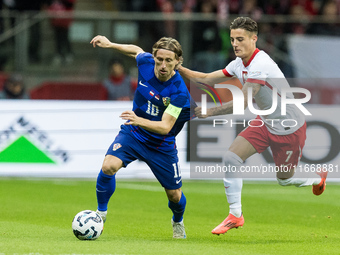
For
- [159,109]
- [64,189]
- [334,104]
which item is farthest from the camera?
[334,104]

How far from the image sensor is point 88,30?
1545 centimetres

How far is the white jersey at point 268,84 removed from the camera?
7.75m

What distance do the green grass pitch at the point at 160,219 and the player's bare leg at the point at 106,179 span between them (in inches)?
14.6

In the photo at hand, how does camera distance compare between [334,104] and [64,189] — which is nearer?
[64,189]

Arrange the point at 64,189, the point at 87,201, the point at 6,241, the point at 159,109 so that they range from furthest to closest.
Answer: the point at 64,189
the point at 87,201
the point at 159,109
the point at 6,241

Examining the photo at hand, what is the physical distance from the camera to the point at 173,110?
7352 mm

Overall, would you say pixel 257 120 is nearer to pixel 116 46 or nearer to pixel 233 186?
pixel 233 186

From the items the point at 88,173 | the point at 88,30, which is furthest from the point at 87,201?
the point at 88,30

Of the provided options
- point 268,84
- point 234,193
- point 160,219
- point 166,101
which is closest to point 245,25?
point 268,84

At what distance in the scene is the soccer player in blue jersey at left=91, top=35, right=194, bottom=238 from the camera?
739 cm

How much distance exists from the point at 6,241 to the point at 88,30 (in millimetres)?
9073

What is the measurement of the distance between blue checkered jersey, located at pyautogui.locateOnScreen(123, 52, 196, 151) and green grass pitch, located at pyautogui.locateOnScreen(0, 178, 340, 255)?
1081mm

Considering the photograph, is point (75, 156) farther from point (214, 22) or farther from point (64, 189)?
point (214, 22)

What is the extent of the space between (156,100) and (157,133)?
0.36 metres
